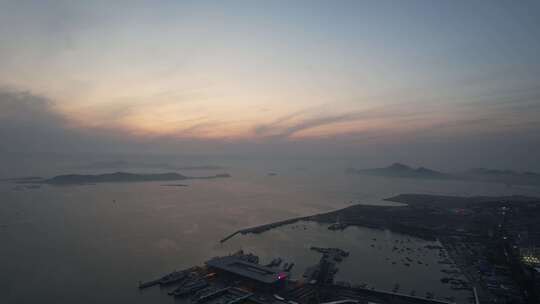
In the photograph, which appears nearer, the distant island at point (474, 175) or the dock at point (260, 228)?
the dock at point (260, 228)

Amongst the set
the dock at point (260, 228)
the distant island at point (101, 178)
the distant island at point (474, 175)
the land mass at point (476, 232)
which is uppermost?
the distant island at point (101, 178)

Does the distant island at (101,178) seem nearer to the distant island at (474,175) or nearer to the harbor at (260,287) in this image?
the harbor at (260,287)

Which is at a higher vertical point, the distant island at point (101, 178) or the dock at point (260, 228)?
the distant island at point (101, 178)

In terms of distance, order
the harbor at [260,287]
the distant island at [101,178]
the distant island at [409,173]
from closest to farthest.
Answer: the harbor at [260,287] → the distant island at [101,178] → the distant island at [409,173]

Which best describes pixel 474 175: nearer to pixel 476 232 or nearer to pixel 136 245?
pixel 476 232

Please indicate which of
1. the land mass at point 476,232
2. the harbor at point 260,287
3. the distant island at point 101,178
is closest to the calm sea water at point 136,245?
the harbor at point 260,287

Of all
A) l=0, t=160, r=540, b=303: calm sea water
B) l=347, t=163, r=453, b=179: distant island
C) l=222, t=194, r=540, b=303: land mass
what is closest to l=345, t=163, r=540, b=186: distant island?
l=347, t=163, r=453, b=179: distant island

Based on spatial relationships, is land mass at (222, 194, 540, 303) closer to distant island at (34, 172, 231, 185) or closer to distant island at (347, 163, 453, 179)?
distant island at (34, 172, 231, 185)

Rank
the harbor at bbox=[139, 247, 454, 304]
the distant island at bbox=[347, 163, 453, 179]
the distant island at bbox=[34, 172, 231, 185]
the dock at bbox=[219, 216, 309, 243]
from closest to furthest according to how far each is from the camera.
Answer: the harbor at bbox=[139, 247, 454, 304] < the dock at bbox=[219, 216, 309, 243] < the distant island at bbox=[34, 172, 231, 185] < the distant island at bbox=[347, 163, 453, 179]

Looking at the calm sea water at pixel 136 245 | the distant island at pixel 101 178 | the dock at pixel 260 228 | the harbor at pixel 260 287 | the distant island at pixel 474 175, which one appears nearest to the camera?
the harbor at pixel 260 287

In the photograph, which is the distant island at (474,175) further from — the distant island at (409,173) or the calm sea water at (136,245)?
the calm sea water at (136,245)

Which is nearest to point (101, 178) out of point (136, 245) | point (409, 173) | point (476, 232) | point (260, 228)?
point (136, 245)

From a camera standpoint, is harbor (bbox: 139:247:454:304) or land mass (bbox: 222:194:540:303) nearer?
harbor (bbox: 139:247:454:304)
